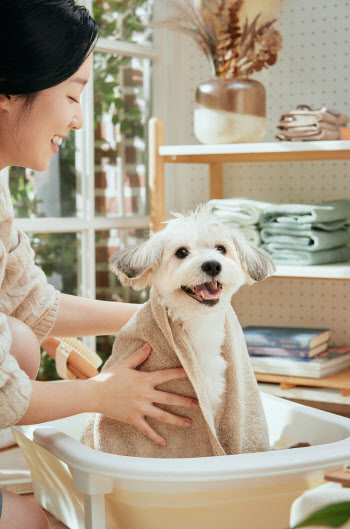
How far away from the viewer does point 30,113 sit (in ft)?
3.70

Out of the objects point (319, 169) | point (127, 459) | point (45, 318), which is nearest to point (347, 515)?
point (127, 459)

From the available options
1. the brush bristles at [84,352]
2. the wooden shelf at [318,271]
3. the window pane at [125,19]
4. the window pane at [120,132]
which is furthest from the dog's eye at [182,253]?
the window pane at [125,19]

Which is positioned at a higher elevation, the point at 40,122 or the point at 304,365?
the point at 40,122

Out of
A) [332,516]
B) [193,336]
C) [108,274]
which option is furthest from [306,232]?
[332,516]

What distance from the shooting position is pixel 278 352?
7.45ft

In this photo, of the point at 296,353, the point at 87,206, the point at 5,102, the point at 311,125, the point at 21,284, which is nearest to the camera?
the point at 5,102

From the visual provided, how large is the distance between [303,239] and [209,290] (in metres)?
1.15

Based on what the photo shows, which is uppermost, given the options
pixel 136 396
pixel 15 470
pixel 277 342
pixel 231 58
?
pixel 231 58

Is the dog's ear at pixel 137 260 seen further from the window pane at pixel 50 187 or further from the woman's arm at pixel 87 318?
the window pane at pixel 50 187

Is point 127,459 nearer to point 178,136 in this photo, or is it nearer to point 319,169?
point 319,169

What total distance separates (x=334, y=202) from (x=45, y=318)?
1.23 meters

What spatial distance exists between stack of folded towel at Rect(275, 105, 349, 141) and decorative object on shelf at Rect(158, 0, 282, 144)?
0.41 feet

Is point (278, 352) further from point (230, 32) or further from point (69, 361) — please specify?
point (230, 32)

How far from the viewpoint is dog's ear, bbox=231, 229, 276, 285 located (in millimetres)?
1184
